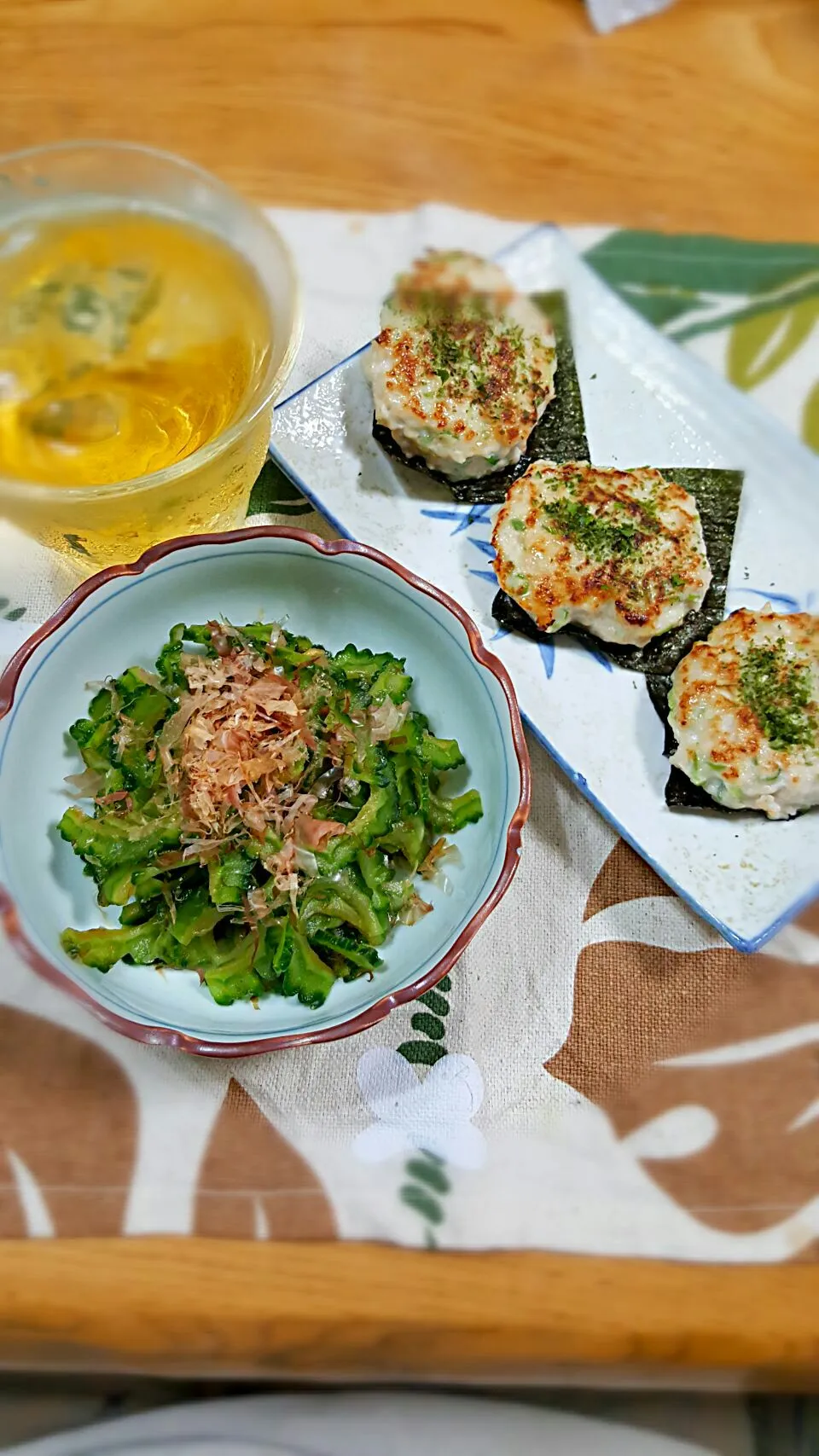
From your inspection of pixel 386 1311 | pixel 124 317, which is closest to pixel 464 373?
pixel 124 317

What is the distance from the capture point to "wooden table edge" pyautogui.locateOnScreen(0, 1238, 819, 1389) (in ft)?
4.06

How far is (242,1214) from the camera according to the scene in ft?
4.19

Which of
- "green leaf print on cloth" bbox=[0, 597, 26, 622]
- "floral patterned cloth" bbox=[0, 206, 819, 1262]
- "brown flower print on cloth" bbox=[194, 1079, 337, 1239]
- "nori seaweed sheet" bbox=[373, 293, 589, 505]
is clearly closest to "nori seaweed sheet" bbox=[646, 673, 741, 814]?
"floral patterned cloth" bbox=[0, 206, 819, 1262]

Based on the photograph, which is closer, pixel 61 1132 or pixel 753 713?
pixel 61 1132

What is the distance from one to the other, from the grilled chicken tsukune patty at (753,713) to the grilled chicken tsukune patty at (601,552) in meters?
0.10

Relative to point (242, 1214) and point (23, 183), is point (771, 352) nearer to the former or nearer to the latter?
point (23, 183)

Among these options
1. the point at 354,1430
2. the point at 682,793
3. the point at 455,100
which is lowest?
the point at 354,1430

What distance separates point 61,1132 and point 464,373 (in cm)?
126

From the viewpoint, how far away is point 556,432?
1.63 meters

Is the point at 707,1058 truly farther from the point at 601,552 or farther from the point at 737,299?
the point at 737,299

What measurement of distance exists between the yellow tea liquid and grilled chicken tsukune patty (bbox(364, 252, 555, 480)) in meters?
0.27

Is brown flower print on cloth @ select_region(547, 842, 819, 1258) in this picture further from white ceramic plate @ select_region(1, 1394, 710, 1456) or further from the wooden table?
the wooden table

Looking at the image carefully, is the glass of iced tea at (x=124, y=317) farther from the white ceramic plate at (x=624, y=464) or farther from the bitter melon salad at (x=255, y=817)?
the bitter melon salad at (x=255, y=817)

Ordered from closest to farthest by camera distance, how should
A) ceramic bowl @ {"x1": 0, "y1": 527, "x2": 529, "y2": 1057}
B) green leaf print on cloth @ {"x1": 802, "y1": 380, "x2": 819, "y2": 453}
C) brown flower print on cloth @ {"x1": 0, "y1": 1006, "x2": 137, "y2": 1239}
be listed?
ceramic bowl @ {"x1": 0, "y1": 527, "x2": 529, "y2": 1057} < brown flower print on cloth @ {"x1": 0, "y1": 1006, "x2": 137, "y2": 1239} < green leaf print on cloth @ {"x1": 802, "y1": 380, "x2": 819, "y2": 453}
